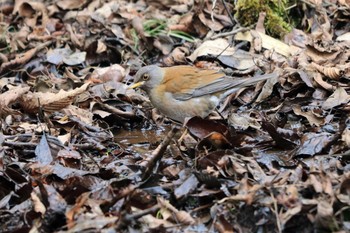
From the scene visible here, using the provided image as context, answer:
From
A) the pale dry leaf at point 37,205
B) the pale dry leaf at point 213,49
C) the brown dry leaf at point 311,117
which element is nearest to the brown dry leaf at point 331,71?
the brown dry leaf at point 311,117

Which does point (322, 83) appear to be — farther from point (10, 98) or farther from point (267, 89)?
point (10, 98)

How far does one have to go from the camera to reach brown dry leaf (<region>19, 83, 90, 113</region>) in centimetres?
700

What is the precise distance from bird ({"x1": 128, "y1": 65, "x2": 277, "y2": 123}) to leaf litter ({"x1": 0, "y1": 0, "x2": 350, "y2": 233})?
0.21m

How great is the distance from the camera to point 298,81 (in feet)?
24.2

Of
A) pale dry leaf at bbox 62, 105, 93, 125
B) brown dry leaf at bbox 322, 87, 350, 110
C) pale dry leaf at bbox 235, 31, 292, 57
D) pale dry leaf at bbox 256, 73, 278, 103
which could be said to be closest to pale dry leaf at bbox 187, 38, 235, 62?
pale dry leaf at bbox 235, 31, 292, 57

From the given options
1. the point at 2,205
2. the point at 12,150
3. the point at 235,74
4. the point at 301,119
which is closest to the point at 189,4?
the point at 235,74

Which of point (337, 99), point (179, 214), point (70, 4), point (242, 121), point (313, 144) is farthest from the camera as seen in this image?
point (70, 4)

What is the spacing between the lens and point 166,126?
23.7 ft

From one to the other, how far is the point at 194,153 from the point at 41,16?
17.9ft

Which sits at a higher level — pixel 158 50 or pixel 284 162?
pixel 284 162

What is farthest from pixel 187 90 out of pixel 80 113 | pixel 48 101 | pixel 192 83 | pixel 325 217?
pixel 325 217

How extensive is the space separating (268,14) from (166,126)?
2.49 m

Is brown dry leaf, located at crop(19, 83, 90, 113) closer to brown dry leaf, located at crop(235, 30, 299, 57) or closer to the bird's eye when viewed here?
the bird's eye

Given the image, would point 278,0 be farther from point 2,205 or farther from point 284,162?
point 2,205
